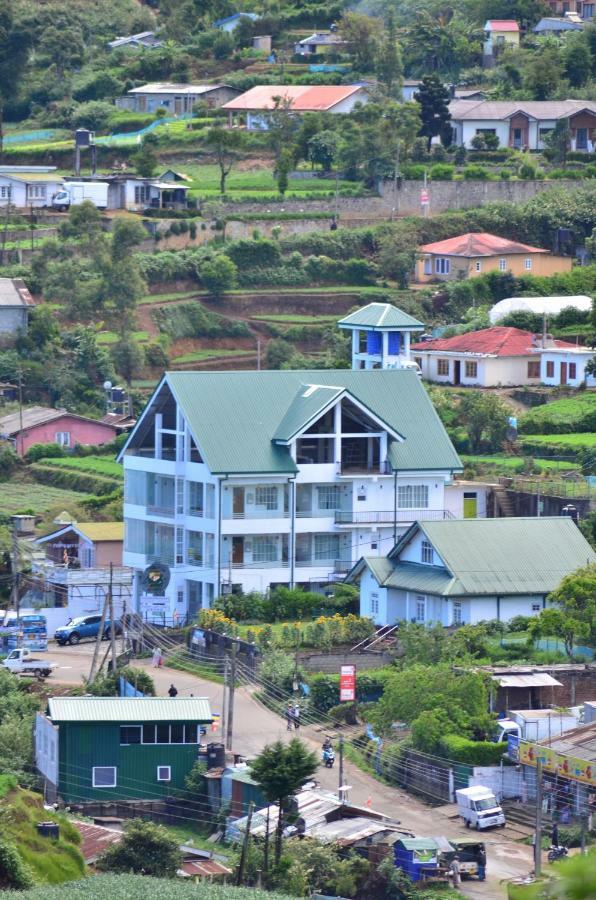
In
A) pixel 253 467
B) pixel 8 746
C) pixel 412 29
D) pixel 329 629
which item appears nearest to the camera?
pixel 8 746

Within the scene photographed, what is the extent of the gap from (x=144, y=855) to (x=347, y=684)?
349 inches

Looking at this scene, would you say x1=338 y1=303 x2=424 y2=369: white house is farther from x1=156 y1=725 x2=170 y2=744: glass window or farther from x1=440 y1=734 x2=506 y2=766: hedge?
x1=156 y1=725 x2=170 y2=744: glass window

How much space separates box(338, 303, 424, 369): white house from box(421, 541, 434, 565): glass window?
11408 mm

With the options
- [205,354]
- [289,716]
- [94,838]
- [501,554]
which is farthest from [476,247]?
[94,838]

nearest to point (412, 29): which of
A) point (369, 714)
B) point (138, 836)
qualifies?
point (369, 714)

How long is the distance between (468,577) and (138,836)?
525 inches

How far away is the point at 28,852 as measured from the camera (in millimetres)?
34656

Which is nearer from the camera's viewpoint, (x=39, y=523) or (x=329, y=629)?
(x=329, y=629)

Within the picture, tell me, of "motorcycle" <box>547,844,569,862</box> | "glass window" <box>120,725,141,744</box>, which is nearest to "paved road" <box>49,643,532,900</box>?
"motorcycle" <box>547,844,569,862</box>

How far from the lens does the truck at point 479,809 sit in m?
37.8

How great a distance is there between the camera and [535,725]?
40.4 meters

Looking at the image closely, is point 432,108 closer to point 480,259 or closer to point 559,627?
point 480,259

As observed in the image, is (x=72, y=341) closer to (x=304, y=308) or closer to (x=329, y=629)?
(x=304, y=308)

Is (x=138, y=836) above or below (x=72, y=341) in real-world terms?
below
